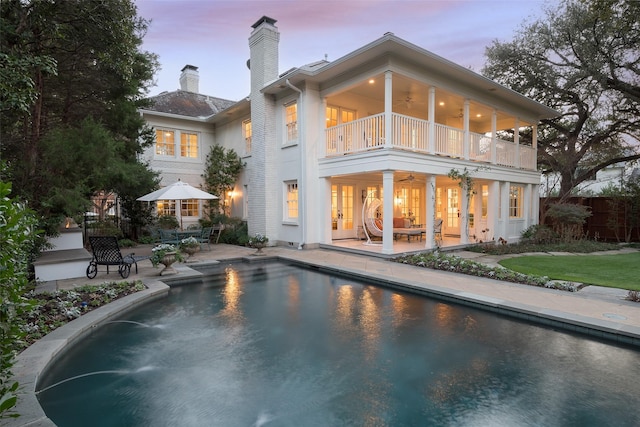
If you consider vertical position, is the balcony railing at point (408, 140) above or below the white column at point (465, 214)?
above

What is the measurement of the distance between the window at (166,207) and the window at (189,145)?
8.05 feet

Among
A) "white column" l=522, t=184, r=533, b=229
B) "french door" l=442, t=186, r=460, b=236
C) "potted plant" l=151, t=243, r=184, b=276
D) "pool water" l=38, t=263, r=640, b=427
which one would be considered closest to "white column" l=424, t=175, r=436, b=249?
"french door" l=442, t=186, r=460, b=236

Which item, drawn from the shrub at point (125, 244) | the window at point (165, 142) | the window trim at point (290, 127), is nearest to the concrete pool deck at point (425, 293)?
the shrub at point (125, 244)

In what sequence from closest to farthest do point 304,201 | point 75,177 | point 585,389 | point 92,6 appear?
1. point 585,389
2. point 92,6
3. point 75,177
4. point 304,201

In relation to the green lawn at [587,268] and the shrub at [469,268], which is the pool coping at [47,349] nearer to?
the shrub at [469,268]

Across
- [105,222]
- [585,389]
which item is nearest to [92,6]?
[585,389]

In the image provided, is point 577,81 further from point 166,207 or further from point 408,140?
point 166,207

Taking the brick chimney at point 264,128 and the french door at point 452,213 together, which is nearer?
the brick chimney at point 264,128

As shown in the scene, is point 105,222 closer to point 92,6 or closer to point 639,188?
point 92,6

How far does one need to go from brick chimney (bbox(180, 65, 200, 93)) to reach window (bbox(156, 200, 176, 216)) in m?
7.69

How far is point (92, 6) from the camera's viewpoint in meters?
6.07

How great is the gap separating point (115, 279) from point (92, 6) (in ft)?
17.5

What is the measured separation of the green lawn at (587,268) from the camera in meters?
7.23

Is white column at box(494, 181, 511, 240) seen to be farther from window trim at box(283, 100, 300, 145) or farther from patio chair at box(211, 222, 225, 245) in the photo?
patio chair at box(211, 222, 225, 245)
